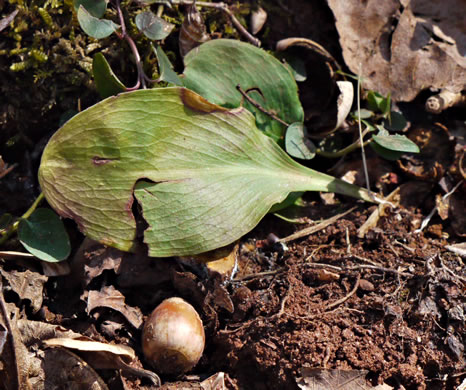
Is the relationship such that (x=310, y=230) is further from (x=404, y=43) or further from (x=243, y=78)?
(x=404, y=43)

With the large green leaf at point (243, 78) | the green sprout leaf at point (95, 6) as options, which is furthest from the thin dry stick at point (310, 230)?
the green sprout leaf at point (95, 6)

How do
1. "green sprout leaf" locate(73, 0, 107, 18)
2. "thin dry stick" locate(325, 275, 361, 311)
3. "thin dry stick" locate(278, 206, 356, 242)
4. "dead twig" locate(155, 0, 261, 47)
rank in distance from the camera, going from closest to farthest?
"thin dry stick" locate(325, 275, 361, 311) → "green sprout leaf" locate(73, 0, 107, 18) → "thin dry stick" locate(278, 206, 356, 242) → "dead twig" locate(155, 0, 261, 47)

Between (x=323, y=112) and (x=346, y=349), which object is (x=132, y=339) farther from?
(x=323, y=112)

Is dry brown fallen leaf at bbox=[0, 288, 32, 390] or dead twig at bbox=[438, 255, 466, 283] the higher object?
dead twig at bbox=[438, 255, 466, 283]

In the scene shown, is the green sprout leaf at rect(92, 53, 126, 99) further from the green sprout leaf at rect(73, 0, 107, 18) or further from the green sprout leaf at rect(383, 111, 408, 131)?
the green sprout leaf at rect(383, 111, 408, 131)

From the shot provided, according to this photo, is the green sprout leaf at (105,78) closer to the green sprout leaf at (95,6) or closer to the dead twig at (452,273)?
the green sprout leaf at (95,6)

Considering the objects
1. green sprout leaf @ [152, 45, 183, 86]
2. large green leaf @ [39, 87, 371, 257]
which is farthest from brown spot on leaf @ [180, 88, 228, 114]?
green sprout leaf @ [152, 45, 183, 86]
